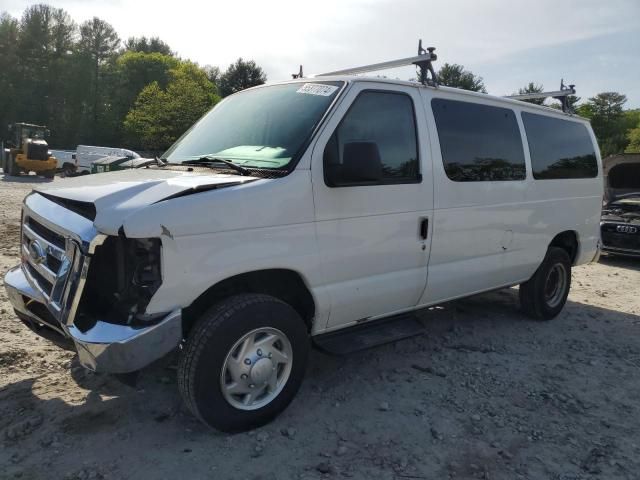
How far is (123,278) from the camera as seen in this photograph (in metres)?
2.73

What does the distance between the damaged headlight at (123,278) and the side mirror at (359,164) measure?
48.3 inches

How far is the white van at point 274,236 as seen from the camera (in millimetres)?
2725

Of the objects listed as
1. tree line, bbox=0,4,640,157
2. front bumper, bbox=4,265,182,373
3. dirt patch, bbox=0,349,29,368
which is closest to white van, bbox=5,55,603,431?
front bumper, bbox=4,265,182,373

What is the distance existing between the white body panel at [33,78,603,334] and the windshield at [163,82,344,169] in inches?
5.4

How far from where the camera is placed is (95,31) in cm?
6725

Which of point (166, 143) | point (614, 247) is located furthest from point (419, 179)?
point (166, 143)

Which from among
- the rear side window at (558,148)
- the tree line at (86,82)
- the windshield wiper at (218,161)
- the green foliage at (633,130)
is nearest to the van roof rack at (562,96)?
the rear side window at (558,148)

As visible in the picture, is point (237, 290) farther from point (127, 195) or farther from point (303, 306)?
point (127, 195)

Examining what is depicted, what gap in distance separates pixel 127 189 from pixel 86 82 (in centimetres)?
6932

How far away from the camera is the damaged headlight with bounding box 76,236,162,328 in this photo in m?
2.70

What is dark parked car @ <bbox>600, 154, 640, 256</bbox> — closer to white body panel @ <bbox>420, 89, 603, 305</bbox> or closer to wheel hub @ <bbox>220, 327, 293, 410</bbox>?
white body panel @ <bbox>420, 89, 603, 305</bbox>

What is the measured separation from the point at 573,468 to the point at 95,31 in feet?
252

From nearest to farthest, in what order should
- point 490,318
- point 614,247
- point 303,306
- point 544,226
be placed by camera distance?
point 303,306, point 544,226, point 490,318, point 614,247

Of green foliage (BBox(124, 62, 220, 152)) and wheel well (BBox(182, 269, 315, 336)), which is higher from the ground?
green foliage (BBox(124, 62, 220, 152))
